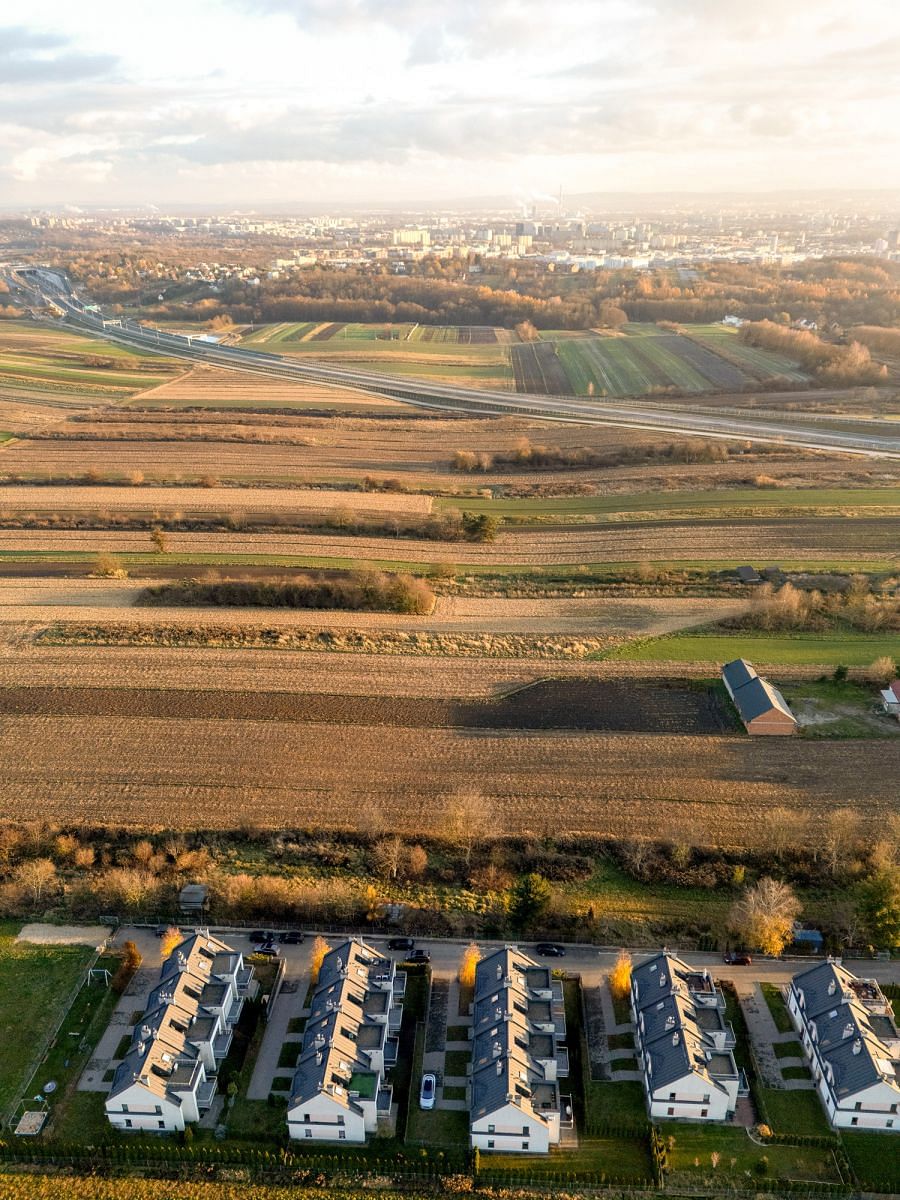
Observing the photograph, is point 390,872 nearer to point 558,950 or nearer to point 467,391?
point 558,950

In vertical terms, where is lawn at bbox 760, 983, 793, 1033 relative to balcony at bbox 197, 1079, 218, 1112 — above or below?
below

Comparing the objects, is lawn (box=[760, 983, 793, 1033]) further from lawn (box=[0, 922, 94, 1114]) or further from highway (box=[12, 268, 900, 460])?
highway (box=[12, 268, 900, 460])

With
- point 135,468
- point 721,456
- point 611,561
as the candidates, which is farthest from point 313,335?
point 611,561

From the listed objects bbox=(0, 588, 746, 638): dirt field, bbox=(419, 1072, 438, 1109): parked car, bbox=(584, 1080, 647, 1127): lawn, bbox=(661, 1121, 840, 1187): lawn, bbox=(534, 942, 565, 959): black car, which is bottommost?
bbox=(661, 1121, 840, 1187): lawn

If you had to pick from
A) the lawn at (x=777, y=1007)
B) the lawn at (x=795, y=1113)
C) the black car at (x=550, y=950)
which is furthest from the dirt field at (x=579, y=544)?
the lawn at (x=795, y=1113)

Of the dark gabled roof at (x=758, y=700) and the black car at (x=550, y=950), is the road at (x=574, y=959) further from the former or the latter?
the dark gabled roof at (x=758, y=700)

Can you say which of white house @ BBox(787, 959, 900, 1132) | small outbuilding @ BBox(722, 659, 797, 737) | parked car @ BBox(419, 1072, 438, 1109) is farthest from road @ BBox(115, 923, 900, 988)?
small outbuilding @ BBox(722, 659, 797, 737)

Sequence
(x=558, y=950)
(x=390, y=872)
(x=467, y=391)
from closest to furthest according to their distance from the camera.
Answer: (x=558, y=950), (x=390, y=872), (x=467, y=391)
